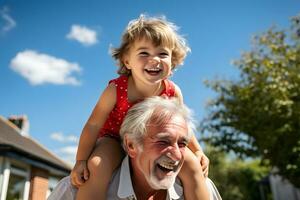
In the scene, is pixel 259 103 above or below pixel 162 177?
above

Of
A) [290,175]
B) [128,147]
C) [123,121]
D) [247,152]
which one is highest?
[247,152]

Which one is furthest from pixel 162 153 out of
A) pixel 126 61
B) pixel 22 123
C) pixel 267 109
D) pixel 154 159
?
pixel 22 123

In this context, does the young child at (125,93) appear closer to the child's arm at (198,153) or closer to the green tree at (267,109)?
the child's arm at (198,153)

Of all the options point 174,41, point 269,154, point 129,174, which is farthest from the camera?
point 269,154

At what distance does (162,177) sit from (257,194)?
27957 millimetres

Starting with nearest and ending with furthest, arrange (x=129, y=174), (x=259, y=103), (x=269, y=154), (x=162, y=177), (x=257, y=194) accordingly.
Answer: (x=162, y=177), (x=129, y=174), (x=259, y=103), (x=269, y=154), (x=257, y=194)

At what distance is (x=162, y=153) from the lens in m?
2.08

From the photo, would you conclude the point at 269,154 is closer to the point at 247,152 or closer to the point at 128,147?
the point at 247,152

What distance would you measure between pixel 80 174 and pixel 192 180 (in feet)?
2.44

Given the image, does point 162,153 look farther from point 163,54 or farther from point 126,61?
point 126,61

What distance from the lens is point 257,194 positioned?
1083 inches

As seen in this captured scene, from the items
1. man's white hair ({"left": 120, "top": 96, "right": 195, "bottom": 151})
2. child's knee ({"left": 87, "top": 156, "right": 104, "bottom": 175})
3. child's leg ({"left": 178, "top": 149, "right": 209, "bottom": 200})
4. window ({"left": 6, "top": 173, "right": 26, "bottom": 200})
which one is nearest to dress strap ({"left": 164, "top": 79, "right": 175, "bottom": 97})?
man's white hair ({"left": 120, "top": 96, "right": 195, "bottom": 151})

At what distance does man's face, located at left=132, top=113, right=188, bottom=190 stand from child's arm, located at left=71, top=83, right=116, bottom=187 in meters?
0.32

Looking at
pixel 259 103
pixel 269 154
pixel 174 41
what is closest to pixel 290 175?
pixel 269 154
